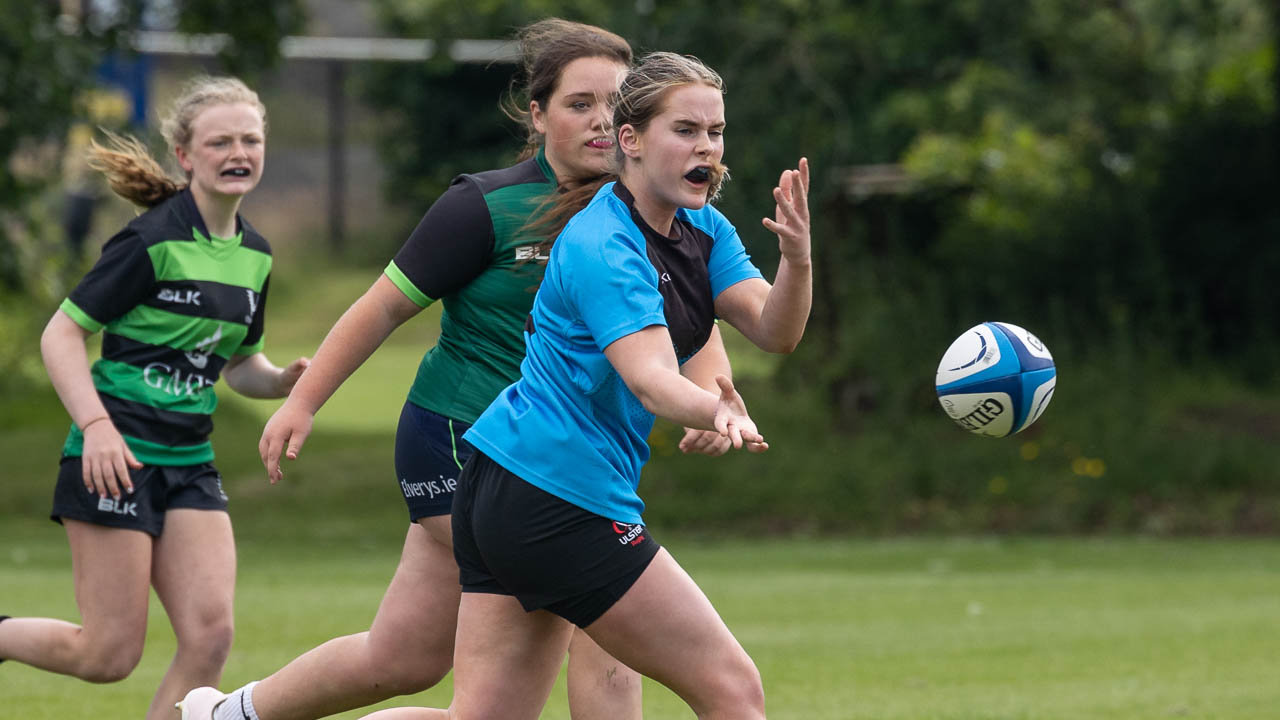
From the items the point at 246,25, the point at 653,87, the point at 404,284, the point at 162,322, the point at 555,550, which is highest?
the point at 246,25

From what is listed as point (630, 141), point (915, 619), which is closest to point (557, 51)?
point (630, 141)

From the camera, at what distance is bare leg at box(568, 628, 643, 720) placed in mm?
4645

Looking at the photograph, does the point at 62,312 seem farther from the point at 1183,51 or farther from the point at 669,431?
the point at 1183,51

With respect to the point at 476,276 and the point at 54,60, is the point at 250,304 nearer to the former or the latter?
the point at 476,276

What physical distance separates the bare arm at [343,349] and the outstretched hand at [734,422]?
45.7 inches

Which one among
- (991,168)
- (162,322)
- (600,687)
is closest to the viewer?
(600,687)

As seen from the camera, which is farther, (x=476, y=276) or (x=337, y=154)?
(x=337, y=154)

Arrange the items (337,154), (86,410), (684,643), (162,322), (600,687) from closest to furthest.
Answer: (684,643), (600,687), (86,410), (162,322), (337,154)

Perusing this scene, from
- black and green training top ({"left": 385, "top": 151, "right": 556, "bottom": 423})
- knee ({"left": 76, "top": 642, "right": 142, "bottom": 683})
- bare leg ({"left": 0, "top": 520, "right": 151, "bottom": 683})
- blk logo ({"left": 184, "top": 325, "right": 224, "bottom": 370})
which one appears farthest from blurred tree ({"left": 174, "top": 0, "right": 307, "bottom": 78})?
black and green training top ({"left": 385, "top": 151, "right": 556, "bottom": 423})

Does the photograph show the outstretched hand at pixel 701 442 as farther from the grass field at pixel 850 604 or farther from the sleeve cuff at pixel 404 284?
the grass field at pixel 850 604

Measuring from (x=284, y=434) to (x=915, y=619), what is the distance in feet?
22.4

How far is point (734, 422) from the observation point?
11.9 feet

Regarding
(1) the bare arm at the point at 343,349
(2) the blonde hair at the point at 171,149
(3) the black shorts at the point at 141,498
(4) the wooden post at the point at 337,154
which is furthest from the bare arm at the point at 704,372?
(4) the wooden post at the point at 337,154

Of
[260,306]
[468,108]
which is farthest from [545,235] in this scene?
[468,108]
